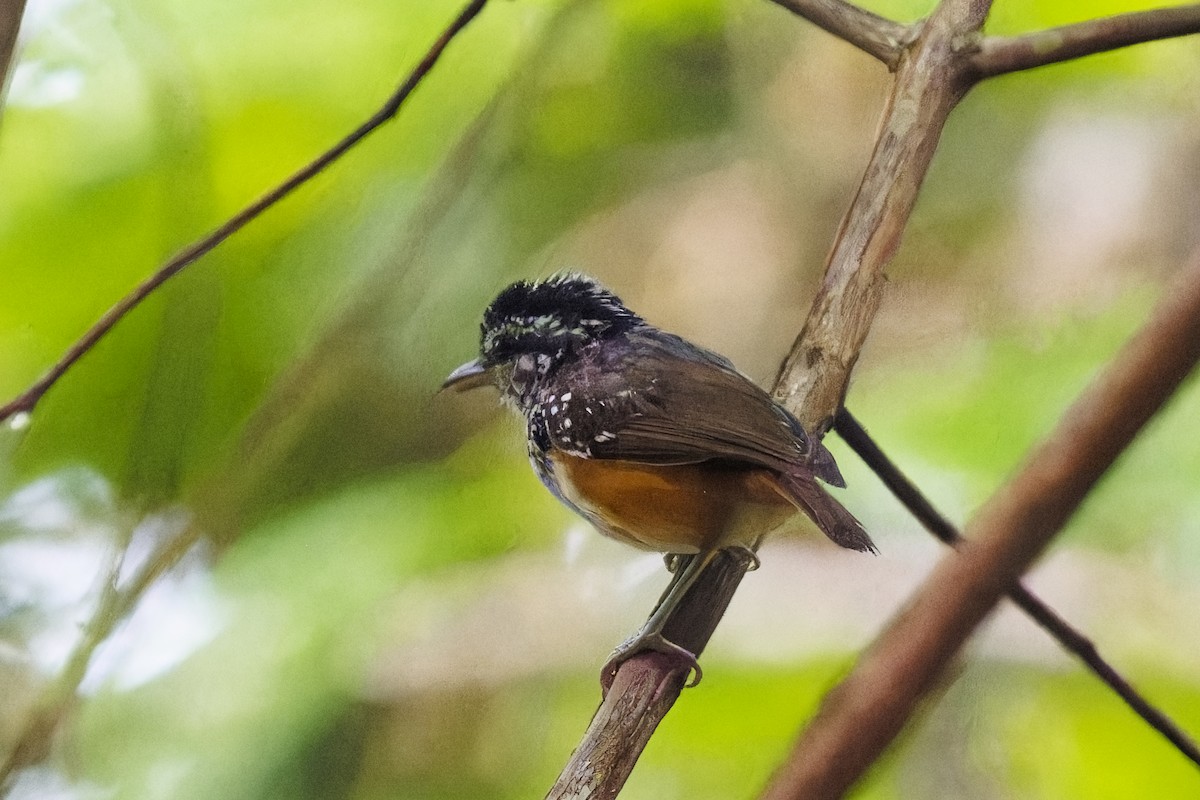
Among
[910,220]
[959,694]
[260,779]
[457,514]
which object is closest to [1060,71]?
[910,220]

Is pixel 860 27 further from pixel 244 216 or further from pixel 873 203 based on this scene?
pixel 244 216

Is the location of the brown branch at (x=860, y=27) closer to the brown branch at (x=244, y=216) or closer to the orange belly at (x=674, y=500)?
the brown branch at (x=244, y=216)

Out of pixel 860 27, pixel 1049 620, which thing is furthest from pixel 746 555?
pixel 860 27

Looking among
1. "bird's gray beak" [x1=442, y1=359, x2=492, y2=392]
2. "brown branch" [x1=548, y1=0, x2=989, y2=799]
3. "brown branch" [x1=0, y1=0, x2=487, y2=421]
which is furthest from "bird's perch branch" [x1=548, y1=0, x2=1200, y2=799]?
"brown branch" [x1=0, y1=0, x2=487, y2=421]

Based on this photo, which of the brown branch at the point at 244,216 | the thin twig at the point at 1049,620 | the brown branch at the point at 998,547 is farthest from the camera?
the brown branch at the point at 244,216

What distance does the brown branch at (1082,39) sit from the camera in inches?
42.8

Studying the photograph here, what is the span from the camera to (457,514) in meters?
1.15

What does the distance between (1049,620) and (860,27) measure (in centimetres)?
64

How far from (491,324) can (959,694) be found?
1.95ft

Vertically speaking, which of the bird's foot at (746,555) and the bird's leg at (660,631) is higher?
the bird's foot at (746,555)

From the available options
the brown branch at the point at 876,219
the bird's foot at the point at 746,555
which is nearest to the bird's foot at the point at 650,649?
the bird's foot at the point at 746,555

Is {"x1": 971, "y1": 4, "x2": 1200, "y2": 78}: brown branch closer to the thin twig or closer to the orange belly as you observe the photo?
the thin twig

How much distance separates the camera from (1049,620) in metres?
1.03

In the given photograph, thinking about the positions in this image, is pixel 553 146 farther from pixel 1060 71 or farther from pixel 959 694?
pixel 959 694
